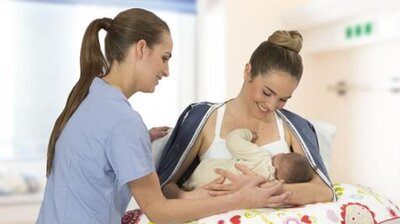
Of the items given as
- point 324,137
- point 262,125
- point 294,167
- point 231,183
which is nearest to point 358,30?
point 324,137

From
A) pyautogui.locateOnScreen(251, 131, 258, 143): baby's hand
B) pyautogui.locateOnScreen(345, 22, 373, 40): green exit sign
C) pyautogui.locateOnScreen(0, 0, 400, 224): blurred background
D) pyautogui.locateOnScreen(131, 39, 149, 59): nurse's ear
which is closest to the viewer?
pyautogui.locateOnScreen(131, 39, 149, 59): nurse's ear

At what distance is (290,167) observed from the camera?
5.12 feet

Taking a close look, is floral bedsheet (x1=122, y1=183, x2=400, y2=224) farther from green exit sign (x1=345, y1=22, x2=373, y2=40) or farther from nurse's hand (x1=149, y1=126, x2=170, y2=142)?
green exit sign (x1=345, y1=22, x2=373, y2=40)

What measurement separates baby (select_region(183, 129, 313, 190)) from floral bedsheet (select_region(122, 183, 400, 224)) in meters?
0.11

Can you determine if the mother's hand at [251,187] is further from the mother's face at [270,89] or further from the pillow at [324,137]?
the pillow at [324,137]

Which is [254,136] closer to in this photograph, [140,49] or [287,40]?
[287,40]

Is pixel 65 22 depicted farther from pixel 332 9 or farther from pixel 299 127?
pixel 299 127

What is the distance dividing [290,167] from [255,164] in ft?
0.33

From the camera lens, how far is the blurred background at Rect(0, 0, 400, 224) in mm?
2633

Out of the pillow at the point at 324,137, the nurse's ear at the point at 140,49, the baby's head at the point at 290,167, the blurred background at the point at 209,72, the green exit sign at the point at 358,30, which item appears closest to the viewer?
the nurse's ear at the point at 140,49

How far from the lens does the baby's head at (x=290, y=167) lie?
61.4 inches

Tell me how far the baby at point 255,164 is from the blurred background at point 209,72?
3.65 ft

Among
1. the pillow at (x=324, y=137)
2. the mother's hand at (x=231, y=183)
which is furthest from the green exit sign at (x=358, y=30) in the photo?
the mother's hand at (x=231, y=183)

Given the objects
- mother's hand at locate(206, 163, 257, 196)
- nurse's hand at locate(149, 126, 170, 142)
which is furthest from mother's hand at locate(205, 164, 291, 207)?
nurse's hand at locate(149, 126, 170, 142)
